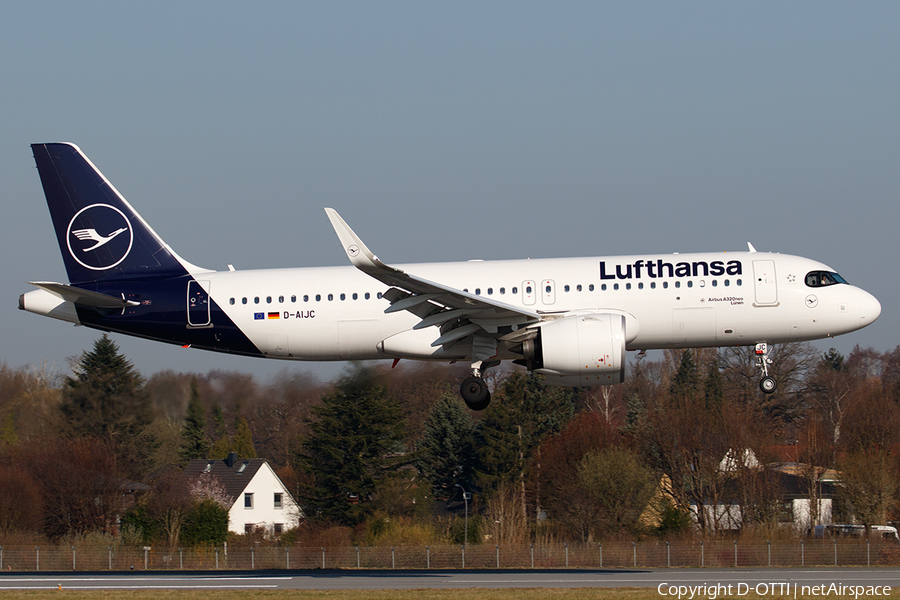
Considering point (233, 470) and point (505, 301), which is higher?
point (505, 301)

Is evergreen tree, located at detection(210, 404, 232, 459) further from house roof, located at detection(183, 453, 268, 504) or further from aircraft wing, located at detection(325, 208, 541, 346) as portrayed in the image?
aircraft wing, located at detection(325, 208, 541, 346)

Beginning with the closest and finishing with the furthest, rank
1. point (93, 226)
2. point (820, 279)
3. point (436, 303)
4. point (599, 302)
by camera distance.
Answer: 1. point (436, 303)
2. point (599, 302)
3. point (820, 279)
4. point (93, 226)

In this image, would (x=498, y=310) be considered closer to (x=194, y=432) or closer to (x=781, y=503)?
(x=194, y=432)

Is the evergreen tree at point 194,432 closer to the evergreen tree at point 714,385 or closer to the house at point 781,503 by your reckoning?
the house at point 781,503

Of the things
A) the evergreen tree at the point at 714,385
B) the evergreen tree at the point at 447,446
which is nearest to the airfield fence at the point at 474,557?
the evergreen tree at the point at 447,446

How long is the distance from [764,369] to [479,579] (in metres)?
11.7

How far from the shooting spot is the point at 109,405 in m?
47.0

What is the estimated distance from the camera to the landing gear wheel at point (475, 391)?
94.4ft

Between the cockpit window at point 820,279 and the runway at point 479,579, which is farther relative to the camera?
the runway at point 479,579

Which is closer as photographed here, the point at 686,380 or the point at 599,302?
the point at 599,302

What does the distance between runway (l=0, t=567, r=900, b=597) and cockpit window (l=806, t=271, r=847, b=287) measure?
8.60 meters

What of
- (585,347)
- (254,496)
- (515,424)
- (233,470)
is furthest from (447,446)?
(585,347)

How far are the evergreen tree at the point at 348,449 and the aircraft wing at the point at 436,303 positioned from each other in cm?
3444

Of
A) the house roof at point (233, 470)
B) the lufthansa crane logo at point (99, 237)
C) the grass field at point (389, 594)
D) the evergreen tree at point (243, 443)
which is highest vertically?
the lufthansa crane logo at point (99, 237)
